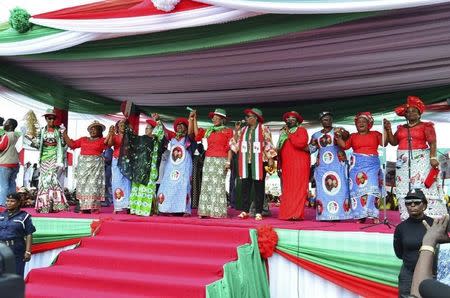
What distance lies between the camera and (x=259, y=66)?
6145 millimetres

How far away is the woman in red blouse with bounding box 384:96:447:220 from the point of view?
497cm

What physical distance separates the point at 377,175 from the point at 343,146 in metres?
0.50

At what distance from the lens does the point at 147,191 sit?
6281mm

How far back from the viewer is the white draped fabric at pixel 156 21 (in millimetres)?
4902

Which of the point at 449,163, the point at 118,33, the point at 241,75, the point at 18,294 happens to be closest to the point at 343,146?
the point at 449,163

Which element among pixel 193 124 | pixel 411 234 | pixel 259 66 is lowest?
pixel 411 234

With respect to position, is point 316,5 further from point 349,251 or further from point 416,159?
point 349,251

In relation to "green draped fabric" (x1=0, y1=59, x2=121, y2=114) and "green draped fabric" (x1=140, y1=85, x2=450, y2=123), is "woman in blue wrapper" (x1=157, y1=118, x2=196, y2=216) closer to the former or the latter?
"green draped fabric" (x1=140, y1=85, x2=450, y2=123)

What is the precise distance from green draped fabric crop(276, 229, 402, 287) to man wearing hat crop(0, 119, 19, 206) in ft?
14.0

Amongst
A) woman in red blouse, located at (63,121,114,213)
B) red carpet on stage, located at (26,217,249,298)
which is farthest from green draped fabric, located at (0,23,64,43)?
red carpet on stage, located at (26,217,249,298)

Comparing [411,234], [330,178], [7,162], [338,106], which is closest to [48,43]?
[7,162]

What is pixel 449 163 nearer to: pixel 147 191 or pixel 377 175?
pixel 377 175

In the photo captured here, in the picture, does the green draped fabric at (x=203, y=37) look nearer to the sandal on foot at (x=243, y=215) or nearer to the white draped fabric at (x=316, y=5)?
the white draped fabric at (x=316, y=5)

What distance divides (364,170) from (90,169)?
352 centimetres
